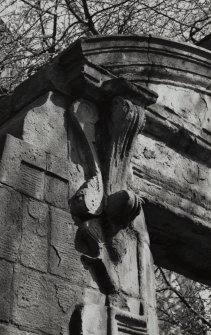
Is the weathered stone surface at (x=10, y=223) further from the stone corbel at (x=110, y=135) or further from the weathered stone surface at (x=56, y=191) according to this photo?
the stone corbel at (x=110, y=135)

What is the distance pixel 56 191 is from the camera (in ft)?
13.6

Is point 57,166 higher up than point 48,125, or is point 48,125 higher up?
point 48,125

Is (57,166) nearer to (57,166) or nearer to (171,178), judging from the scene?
(57,166)

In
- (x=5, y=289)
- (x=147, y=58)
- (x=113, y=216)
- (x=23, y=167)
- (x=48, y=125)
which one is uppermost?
(x=147, y=58)

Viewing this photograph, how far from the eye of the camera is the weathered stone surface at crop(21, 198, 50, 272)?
3.83 metres

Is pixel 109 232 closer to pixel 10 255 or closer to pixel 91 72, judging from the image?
pixel 10 255

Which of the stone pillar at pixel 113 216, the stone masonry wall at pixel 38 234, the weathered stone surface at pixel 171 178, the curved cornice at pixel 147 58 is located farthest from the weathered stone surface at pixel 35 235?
the curved cornice at pixel 147 58

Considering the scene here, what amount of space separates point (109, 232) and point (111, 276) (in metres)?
0.25

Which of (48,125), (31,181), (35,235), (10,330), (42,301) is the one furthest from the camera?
(48,125)

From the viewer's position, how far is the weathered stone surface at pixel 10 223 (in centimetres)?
375

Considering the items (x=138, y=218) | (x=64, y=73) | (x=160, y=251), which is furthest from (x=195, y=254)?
(x=64, y=73)

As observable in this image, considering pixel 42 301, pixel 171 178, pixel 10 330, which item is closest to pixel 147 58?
pixel 171 178

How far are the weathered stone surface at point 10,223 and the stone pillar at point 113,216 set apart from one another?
36 centimetres

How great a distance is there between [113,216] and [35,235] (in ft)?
1.59
